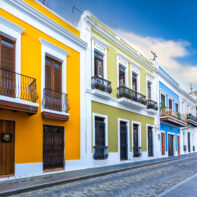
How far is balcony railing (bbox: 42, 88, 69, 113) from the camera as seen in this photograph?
11.1 m

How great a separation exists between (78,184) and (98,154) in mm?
5211

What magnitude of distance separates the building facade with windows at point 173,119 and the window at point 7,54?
51.9 ft

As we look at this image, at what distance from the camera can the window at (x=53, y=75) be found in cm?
1166

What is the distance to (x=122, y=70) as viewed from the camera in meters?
17.7

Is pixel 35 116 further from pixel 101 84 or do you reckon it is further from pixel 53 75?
pixel 101 84

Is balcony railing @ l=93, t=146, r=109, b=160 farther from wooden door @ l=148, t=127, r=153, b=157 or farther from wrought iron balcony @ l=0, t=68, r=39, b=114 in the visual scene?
wooden door @ l=148, t=127, r=153, b=157

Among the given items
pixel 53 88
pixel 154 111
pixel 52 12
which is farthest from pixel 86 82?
pixel 154 111

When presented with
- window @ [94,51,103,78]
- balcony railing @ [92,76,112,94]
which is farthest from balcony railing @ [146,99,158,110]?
window @ [94,51,103,78]

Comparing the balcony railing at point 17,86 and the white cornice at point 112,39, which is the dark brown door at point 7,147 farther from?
the white cornice at point 112,39

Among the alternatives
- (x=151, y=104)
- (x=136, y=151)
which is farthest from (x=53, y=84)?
Answer: (x=151, y=104)

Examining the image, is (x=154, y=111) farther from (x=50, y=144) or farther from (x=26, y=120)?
(x=26, y=120)

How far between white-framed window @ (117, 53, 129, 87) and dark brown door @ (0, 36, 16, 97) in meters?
8.41

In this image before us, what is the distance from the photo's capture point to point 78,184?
8.79m

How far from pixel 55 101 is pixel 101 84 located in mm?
3880
